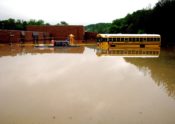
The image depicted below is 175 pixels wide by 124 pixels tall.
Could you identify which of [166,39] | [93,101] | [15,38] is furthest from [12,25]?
[93,101]

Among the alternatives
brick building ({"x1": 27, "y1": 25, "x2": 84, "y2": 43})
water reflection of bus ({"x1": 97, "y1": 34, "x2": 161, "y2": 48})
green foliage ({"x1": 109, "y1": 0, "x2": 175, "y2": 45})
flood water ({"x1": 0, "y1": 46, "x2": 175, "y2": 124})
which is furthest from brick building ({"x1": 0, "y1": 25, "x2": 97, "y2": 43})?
flood water ({"x1": 0, "y1": 46, "x2": 175, "y2": 124})

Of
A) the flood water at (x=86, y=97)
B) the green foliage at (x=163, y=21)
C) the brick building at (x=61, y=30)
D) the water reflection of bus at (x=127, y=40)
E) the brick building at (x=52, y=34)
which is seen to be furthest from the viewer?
the brick building at (x=61, y=30)

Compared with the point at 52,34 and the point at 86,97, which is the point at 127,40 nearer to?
the point at 86,97

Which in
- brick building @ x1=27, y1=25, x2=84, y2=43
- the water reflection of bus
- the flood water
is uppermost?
brick building @ x1=27, y1=25, x2=84, y2=43

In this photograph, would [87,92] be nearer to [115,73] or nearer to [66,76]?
[66,76]

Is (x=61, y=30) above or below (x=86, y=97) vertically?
above

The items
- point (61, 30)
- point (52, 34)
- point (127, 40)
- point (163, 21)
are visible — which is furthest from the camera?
point (52, 34)

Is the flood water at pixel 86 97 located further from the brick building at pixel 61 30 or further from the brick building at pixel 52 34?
the brick building at pixel 61 30

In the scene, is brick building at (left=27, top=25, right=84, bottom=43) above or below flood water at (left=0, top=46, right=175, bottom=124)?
above

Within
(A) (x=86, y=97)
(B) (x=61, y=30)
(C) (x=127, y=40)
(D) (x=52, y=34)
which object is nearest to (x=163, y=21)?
(C) (x=127, y=40)

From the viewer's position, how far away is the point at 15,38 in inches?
1629

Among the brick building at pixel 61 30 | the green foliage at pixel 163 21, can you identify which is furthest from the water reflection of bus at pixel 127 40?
the brick building at pixel 61 30

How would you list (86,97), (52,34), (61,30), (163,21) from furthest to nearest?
(52,34) → (61,30) → (163,21) → (86,97)

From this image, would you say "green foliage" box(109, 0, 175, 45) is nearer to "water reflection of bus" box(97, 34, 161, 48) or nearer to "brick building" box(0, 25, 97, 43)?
"water reflection of bus" box(97, 34, 161, 48)
